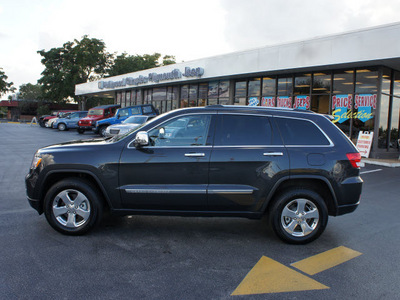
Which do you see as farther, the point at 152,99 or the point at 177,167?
the point at 152,99

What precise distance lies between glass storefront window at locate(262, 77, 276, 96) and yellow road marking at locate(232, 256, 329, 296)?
16112 millimetres

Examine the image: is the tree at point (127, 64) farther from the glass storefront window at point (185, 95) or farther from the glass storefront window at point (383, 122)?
the glass storefront window at point (383, 122)

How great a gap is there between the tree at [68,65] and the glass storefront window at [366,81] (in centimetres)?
4521

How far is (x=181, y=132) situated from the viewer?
4.43 metres

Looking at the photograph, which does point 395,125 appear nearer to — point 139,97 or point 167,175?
point 167,175

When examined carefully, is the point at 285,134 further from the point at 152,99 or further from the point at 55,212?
the point at 152,99

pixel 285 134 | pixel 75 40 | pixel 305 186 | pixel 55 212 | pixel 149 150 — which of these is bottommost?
pixel 55 212

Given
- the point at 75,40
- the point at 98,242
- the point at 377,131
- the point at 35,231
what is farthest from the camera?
the point at 75,40

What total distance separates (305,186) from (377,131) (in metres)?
12.3

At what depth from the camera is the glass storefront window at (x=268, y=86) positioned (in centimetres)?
1877

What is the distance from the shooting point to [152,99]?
95.4 feet

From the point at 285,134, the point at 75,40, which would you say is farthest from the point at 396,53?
the point at 75,40

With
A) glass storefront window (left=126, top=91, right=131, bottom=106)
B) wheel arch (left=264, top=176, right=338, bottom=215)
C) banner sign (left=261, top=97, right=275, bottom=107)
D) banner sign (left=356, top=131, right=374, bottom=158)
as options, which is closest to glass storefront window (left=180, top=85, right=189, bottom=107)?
banner sign (left=261, top=97, right=275, bottom=107)

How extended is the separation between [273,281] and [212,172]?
4.87 ft
